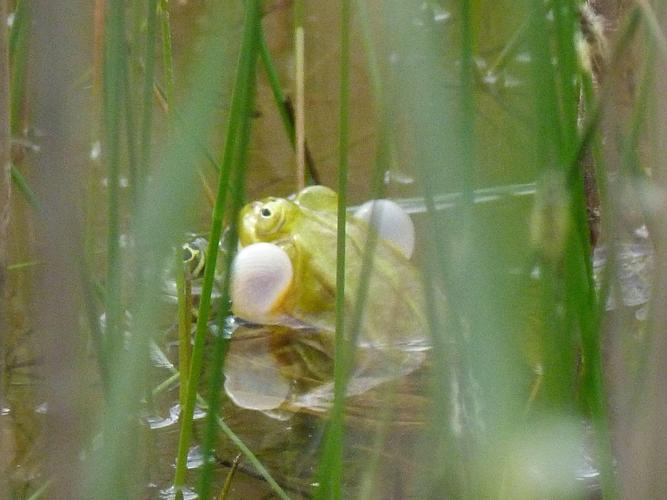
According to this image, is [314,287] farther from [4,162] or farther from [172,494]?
[4,162]

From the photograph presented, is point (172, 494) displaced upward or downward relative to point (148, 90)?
downward

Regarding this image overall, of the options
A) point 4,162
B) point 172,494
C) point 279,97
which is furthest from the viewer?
point 279,97

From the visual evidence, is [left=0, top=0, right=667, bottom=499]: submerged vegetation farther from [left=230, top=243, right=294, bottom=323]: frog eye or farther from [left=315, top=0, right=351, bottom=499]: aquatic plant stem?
[left=230, top=243, right=294, bottom=323]: frog eye

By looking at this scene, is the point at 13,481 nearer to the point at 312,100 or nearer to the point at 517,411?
the point at 517,411

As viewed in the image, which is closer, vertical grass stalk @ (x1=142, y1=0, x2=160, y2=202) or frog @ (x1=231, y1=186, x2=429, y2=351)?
vertical grass stalk @ (x1=142, y1=0, x2=160, y2=202)

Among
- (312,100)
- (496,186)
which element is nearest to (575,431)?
(496,186)

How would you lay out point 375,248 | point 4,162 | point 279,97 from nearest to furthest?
1. point 4,162
2. point 375,248
3. point 279,97

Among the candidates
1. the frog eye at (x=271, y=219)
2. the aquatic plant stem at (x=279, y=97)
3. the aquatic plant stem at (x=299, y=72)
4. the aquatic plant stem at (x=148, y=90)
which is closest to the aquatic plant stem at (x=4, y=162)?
the aquatic plant stem at (x=148, y=90)

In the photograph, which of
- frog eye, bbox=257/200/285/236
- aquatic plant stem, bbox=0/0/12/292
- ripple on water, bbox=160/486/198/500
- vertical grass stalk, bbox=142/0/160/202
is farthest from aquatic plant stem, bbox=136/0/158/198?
frog eye, bbox=257/200/285/236

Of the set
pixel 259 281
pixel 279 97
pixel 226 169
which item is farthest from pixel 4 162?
pixel 259 281

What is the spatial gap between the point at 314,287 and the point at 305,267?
0.08ft

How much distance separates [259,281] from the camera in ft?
2.84

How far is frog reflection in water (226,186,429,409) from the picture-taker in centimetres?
75

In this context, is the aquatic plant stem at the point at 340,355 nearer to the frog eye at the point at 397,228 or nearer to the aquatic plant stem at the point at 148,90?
the aquatic plant stem at the point at 148,90
